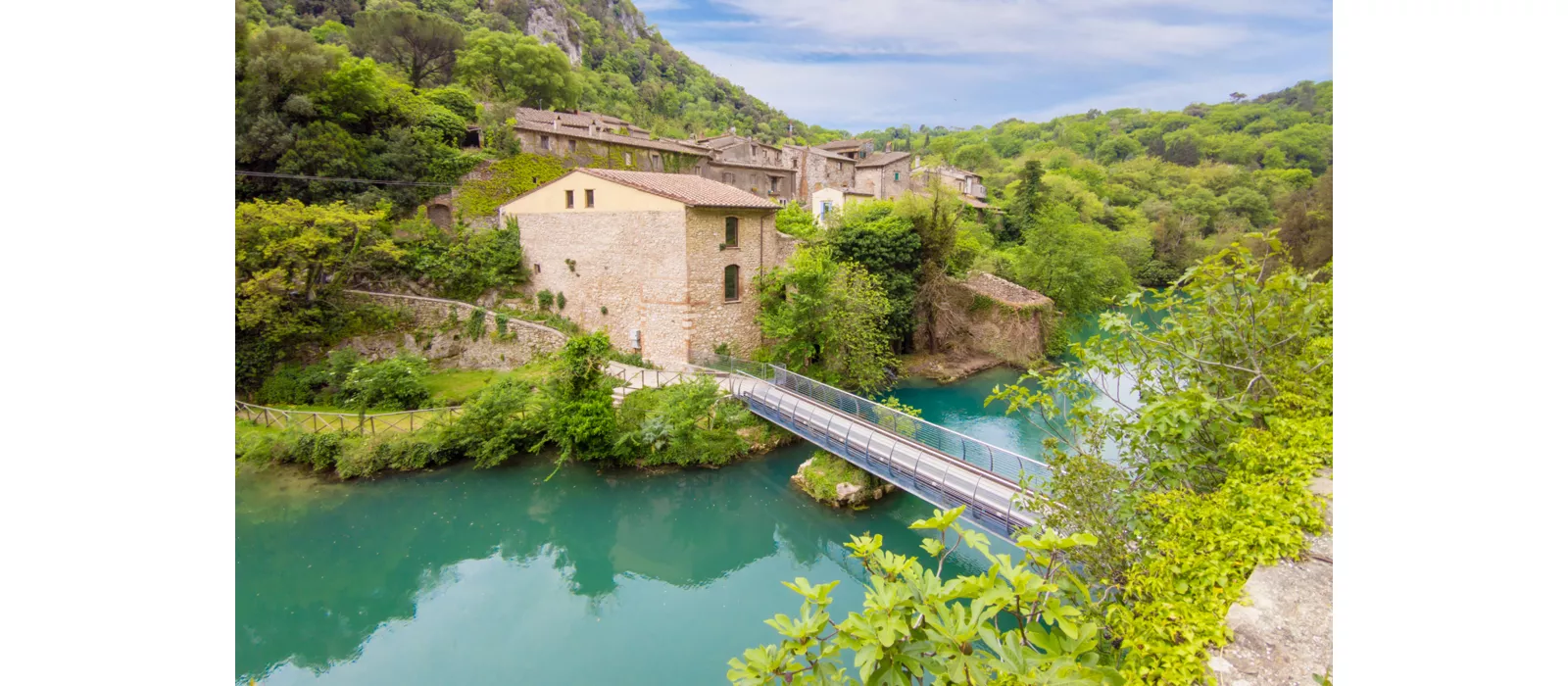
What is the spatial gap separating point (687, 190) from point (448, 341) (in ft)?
28.8

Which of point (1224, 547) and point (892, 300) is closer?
point (1224, 547)

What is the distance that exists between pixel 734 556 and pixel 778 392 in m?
4.21

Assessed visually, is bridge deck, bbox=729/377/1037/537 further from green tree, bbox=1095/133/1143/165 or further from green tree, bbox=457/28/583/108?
green tree, bbox=1095/133/1143/165

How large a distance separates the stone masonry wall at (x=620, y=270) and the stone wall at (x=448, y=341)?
1.62m

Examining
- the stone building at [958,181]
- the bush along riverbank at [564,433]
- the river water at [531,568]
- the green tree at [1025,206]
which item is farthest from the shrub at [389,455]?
the green tree at [1025,206]

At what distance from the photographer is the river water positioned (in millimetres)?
8194

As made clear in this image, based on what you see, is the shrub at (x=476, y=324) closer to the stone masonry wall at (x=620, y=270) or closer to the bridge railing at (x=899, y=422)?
the stone masonry wall at (x=620, y=270)

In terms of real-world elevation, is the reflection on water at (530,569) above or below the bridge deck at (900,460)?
below

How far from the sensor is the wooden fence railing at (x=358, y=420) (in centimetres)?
1308

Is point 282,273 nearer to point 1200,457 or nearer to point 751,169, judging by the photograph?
point 751,169

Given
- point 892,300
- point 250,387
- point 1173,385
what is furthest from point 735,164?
point 1173,385

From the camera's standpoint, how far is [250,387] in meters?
15.3

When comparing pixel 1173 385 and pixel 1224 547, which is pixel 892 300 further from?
pixel 1224 547

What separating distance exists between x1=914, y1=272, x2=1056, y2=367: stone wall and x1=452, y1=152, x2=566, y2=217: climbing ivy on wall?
14.4 meters
